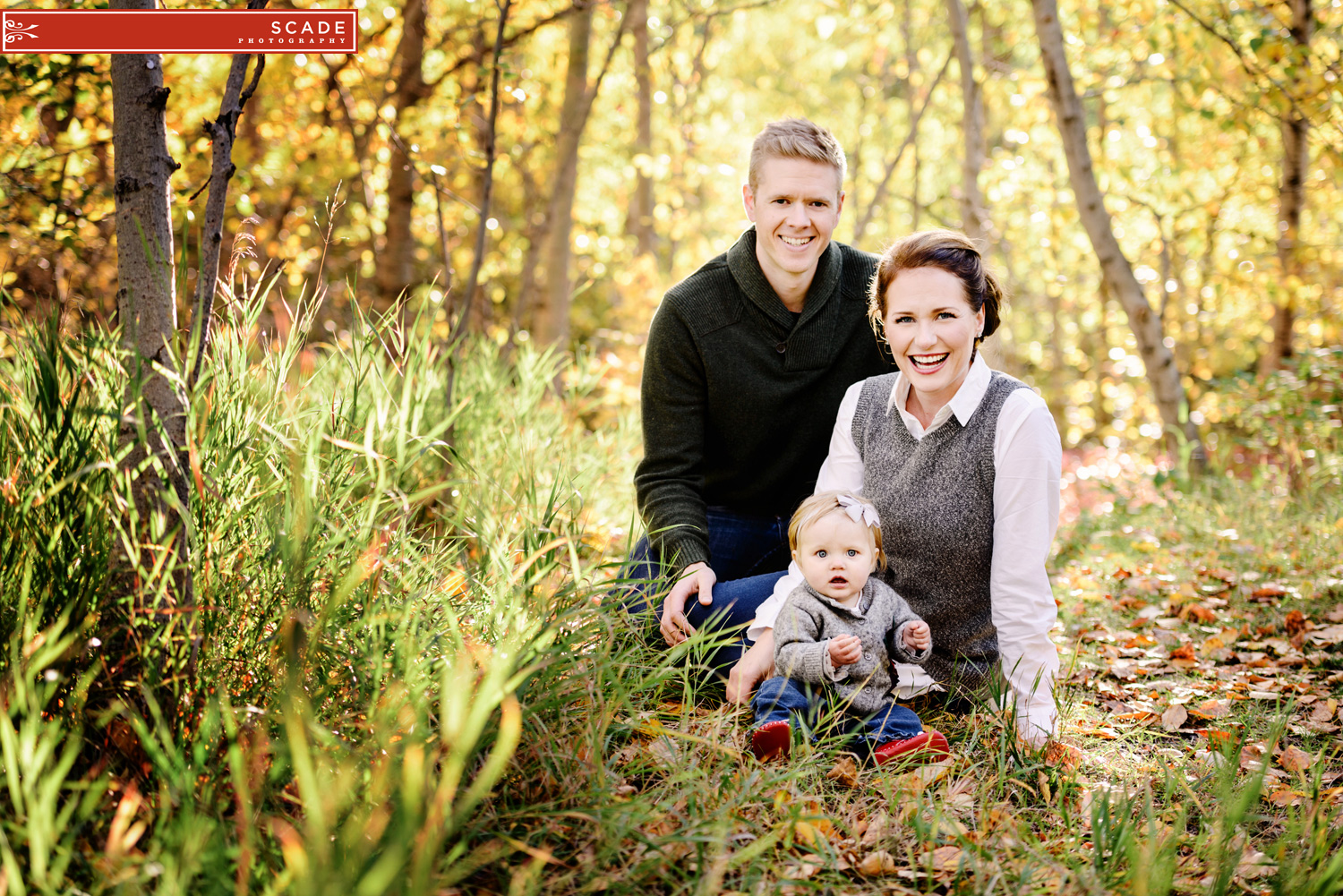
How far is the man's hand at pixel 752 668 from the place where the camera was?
7.52 ft

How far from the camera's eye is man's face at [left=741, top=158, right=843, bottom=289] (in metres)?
2.74

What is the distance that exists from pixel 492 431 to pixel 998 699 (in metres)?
2.36

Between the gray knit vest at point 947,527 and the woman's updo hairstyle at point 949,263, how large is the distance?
217mm

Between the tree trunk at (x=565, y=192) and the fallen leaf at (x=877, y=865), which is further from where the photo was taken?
the tree trunk at (x=565, y=192)

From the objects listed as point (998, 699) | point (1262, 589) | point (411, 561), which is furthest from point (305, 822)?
point (1262, 589)

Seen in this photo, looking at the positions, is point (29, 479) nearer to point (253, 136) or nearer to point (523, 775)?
point (523, 775)

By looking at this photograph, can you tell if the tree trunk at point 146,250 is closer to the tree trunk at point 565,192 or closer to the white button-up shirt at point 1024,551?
the white button-up shirt at point 1024,551

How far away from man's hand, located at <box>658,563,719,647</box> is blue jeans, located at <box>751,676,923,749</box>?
0.84ft

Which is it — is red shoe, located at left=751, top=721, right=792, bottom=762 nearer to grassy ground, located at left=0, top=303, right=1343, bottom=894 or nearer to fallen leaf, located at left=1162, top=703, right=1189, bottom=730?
grassy ground, located at left=0, top=303, right=1343, bottom=894

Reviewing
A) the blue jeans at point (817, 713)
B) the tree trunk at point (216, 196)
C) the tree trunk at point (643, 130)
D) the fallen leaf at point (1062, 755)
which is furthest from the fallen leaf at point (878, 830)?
the tree trunk at point (643, 130)

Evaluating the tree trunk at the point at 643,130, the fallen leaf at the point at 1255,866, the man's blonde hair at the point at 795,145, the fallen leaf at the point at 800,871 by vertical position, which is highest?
the tree trunk at the point at 643,130

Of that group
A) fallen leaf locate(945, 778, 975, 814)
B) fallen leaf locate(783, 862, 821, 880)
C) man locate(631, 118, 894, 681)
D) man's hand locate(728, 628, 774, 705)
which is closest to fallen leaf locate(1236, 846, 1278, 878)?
fallen leaf locate(945, 778, 975, 814)

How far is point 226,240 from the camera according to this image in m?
6.47

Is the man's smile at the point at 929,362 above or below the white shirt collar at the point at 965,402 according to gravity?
above
